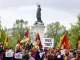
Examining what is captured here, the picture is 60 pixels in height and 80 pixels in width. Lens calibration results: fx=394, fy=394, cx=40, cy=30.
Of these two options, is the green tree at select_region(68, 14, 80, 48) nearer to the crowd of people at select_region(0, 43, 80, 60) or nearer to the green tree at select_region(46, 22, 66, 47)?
the crowd of people at select_region(0, 43, 80, 60)

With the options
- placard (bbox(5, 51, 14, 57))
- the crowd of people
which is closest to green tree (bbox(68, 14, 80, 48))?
the crowd of people

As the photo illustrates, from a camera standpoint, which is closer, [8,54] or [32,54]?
[32,54]

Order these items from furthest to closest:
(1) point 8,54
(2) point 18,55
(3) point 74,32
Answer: (3) point 74,32
(1) point 8,54
(2) point 18,55

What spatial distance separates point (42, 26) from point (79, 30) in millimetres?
5765

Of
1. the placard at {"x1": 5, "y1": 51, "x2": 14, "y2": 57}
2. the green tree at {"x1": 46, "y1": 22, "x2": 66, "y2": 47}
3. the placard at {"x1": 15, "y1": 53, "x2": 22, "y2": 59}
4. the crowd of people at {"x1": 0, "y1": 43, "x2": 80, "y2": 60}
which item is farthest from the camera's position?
the green tree at {"x1": 46, "y1": 22, "x2": 66, "y2": 47}

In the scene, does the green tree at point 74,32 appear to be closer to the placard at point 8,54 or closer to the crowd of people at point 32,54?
the crowd of people at point 32,54

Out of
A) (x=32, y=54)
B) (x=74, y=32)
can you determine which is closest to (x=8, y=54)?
(x=32, y=54)

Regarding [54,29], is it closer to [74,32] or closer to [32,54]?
[74,32]

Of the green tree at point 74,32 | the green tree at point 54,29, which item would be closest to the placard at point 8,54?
the green tree at point 74,32

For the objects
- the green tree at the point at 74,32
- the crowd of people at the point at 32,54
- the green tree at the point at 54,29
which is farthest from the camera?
the green tree at the point at 54,29

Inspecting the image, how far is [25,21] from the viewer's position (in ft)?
415

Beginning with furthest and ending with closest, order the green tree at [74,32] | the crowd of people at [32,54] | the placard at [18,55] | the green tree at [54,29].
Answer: the green tree at [54,29], the green tree at [74,32], the placard at [18,55], the crowd of people at [32,54]

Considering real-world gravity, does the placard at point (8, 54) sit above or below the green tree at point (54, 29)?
below

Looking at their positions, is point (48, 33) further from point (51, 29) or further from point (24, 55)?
point (24, 55)
